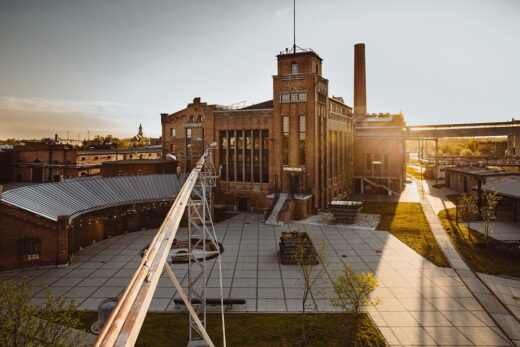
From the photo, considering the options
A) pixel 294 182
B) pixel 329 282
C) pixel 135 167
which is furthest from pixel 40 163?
pixel 329 282

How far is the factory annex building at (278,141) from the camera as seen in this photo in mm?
42406

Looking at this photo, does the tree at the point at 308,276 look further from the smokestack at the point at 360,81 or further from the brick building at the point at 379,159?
the smokestack at the point at 360,81

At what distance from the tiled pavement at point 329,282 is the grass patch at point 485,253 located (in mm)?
3066

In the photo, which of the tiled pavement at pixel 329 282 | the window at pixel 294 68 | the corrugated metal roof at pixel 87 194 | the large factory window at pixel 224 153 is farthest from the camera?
the large factory window at pixel 224 153

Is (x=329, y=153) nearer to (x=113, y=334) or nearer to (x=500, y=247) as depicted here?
(x=500, y=247)

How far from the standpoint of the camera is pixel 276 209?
40.4 metres

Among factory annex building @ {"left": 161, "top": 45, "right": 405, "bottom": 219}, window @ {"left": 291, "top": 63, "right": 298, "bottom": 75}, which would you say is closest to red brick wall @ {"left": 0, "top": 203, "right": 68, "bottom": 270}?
factory annex building @ {"left": 161, "top": 45, "right": 405, "bottom": 219}

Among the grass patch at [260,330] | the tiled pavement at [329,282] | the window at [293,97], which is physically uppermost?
the window at [293,97]

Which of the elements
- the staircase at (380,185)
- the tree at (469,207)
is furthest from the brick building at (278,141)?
the tree at (469,207)

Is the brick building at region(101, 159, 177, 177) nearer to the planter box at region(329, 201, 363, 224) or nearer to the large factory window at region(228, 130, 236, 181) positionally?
the large factory window at region(228, 130, 236, 181)

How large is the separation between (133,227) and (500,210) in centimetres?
4302

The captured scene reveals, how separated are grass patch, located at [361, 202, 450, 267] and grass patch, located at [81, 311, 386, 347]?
1257 cm

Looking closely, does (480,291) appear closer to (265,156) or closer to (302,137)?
(302,137)

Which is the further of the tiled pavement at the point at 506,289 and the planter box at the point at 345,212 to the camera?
the planter box at the point at 345,212
